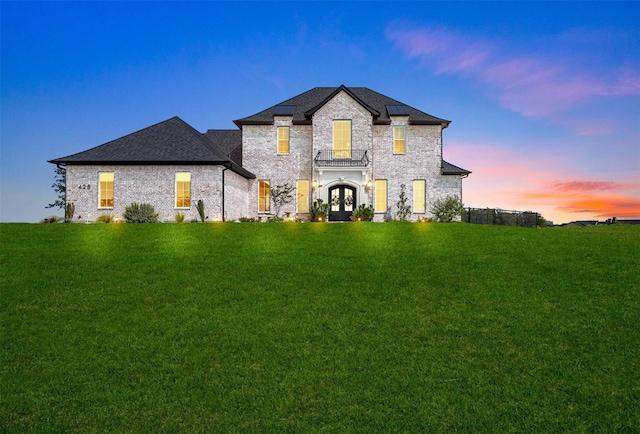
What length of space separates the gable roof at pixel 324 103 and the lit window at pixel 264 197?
408 centimetres

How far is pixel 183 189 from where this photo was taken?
26812 millimetres

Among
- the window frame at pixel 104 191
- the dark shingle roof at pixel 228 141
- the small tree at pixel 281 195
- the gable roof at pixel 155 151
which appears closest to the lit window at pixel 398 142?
the small tree at pixel 281 195

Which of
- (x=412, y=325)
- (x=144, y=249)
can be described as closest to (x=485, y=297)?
(x=412, y=325)

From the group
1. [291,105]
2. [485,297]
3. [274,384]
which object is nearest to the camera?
[274,384]

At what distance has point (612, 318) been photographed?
992 centimetres

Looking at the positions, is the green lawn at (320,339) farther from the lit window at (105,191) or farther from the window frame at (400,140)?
the window frame at (400,140)

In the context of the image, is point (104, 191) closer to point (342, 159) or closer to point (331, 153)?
point (331, 153)

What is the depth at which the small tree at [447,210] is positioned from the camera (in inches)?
1160

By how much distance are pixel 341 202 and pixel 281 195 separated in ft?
12.8

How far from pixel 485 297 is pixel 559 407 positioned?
406 centimetres

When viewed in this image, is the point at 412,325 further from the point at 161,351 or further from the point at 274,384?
the point at 161,351

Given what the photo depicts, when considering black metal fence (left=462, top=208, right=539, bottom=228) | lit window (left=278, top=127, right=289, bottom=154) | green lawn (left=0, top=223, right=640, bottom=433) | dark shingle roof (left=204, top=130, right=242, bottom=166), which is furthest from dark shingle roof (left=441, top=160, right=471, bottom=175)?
green lawn (left=0, top=223, right=640, bottom=433)

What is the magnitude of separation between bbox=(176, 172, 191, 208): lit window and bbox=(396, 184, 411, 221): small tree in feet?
43.2

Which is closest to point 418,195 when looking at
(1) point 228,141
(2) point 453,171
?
(2) point 453,171
